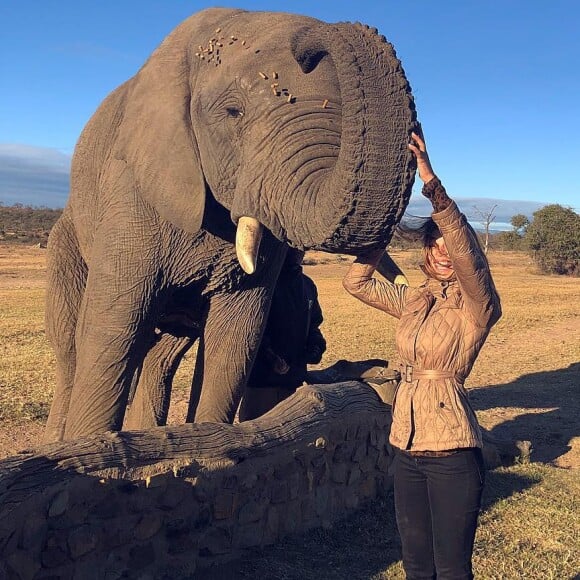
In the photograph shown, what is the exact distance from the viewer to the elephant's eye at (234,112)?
352 cm

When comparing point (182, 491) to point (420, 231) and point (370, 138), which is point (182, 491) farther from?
point (370, 138)

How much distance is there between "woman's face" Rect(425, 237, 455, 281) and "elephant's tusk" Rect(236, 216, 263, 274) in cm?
84

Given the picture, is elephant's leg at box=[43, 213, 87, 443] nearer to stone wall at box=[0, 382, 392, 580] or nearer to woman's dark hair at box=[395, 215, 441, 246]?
Result: stone wall at box=[0, 382, 392, 580]

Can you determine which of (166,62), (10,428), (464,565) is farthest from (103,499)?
(10,428)

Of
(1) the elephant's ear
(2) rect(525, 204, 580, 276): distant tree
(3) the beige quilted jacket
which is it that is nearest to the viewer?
(3) the beige quilted jacket

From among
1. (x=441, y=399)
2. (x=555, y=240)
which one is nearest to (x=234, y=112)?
(x=441, y=399)

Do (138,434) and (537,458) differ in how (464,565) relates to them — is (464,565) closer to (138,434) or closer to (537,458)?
(138,434)

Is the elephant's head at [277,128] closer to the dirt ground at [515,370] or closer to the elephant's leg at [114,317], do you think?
the elephant's leg at [114,317]

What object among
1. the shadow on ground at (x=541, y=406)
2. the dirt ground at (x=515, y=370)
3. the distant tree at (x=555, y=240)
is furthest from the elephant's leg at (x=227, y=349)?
the distant tree at (x=555, y=240)

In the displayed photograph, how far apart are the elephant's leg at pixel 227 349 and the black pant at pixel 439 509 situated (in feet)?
5.66

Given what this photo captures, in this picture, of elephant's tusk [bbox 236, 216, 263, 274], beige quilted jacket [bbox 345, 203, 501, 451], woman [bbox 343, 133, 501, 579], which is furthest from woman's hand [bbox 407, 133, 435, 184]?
elephant's tusk [bbox 236, 216, 263, 274]

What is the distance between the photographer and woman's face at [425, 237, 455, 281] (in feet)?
9.50

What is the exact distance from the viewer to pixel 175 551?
11.5 feet

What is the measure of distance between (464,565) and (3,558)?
162cm
